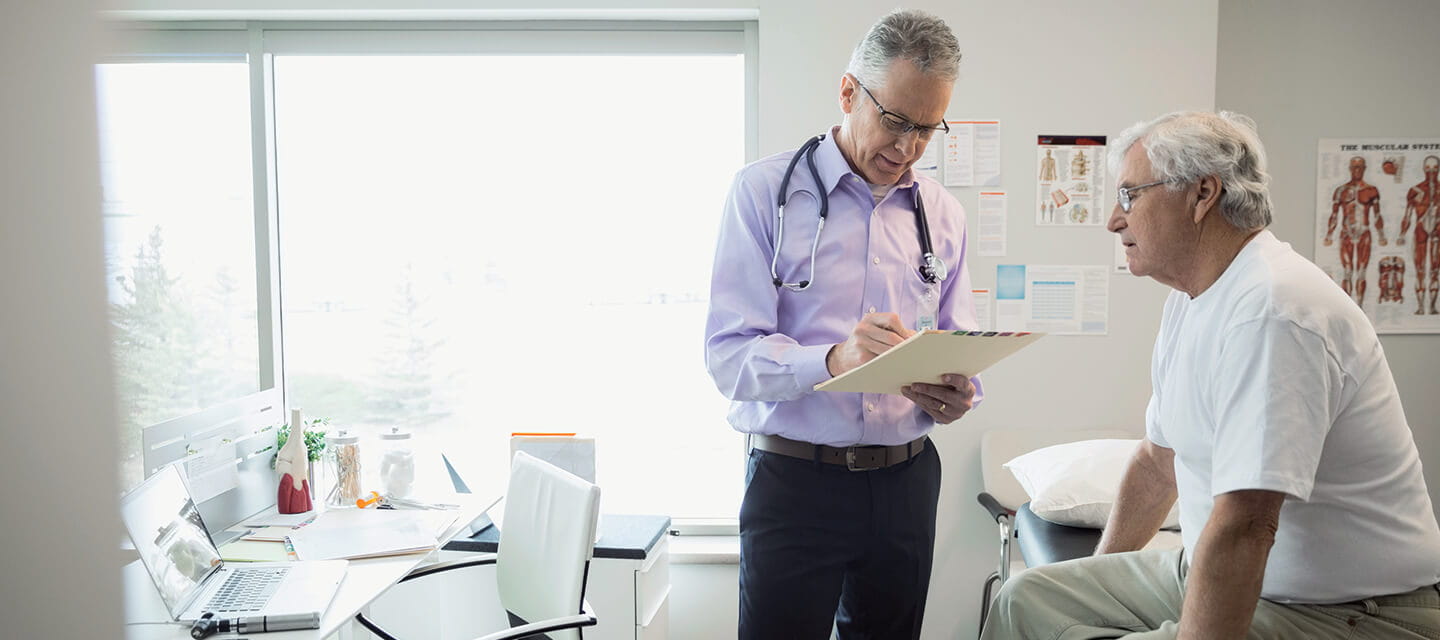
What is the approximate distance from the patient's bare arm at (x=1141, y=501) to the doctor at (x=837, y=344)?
470 mm

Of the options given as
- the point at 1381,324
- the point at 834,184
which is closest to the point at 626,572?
the point at 834,184

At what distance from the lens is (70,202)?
31 cm

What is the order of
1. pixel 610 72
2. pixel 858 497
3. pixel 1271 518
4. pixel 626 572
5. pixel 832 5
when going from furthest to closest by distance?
pixel 610 72 < pixel 832 5 < pixel 626 572 < pixel 858 497 < pixel 1271 518

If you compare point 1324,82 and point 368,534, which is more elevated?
point 1324,82

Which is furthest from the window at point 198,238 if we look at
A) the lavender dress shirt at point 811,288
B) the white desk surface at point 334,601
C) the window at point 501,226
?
the lavender dress shirt at point 811,288

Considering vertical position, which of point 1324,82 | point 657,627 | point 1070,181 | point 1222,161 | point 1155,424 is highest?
point 1324,82

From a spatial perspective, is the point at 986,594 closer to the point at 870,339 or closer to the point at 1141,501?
the point at 1141,501

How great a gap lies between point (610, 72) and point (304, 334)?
1.54m

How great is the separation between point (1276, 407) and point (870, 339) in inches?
23.6

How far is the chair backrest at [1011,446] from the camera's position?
9.50ft

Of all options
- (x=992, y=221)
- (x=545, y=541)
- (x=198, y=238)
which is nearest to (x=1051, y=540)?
(x=992, y=221)

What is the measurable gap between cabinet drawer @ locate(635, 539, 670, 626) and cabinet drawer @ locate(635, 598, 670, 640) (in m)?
0.01

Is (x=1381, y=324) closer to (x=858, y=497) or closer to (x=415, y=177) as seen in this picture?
(x=858, y=497)

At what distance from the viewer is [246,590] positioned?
1769 millimetres
